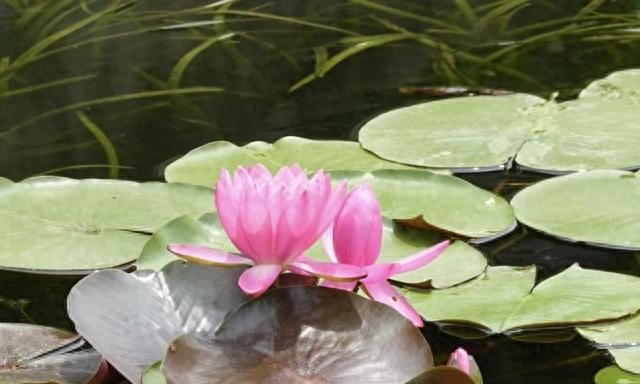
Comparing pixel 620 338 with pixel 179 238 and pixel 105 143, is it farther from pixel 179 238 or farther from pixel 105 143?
pixel 105 143

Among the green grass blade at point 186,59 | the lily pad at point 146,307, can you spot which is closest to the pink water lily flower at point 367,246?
the lily pad at point 146,307

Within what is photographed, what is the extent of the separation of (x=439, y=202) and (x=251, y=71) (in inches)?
28.4

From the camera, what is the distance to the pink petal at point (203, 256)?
1019 millimetres

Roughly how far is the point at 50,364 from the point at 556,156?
0.92 meters

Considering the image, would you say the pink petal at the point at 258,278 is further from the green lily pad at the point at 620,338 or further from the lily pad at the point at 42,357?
the green lily pad at the point at 620,338

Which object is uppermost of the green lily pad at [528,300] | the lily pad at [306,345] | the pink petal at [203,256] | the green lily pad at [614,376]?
the pink petal at [203,256]

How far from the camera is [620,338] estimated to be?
1272 mm

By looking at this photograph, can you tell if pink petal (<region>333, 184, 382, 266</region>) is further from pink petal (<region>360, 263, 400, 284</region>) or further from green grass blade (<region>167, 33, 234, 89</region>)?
green grass blade (<region>167, 33, 234, 89</region>)

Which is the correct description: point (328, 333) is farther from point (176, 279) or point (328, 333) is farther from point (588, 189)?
point (588, 189)

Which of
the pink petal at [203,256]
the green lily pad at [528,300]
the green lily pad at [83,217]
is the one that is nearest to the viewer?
the pink petal at [203,256]

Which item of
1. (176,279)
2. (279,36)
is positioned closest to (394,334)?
(176,279)

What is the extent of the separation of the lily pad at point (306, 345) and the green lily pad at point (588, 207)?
24.0 inches

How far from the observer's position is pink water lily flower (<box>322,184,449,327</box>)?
3.38 ft

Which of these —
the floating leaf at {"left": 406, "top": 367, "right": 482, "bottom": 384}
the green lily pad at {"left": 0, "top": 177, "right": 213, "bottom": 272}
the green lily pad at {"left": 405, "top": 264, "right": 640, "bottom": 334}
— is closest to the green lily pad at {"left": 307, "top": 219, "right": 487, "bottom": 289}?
the green lily pad at {"left": 405, "top": 264, "right": 640, "bottom": 334}
